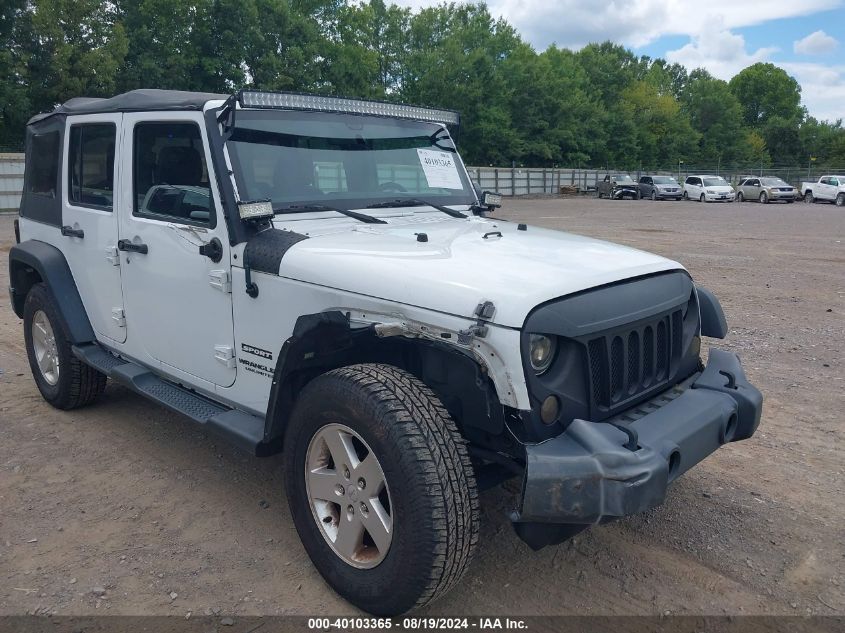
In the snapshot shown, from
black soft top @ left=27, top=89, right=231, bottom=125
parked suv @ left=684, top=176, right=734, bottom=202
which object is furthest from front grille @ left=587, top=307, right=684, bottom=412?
parked suv @ left=684, top=176, right=734, bottom=202

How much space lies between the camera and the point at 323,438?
2.96m

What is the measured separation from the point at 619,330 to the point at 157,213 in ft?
8.63

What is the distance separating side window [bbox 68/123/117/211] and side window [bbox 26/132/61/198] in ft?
0.91

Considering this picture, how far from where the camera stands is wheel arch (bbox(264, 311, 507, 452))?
2.79 meters

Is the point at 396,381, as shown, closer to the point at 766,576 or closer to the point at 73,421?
the point at 766,576

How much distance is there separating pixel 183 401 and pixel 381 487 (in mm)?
1614

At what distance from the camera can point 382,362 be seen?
10.7ft

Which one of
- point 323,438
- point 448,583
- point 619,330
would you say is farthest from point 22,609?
point 619,330

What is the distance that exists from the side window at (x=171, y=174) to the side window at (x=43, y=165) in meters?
1.26

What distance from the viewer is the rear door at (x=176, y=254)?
3604mm

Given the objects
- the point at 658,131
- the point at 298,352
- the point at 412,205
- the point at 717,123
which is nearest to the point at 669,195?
the point at 658,131

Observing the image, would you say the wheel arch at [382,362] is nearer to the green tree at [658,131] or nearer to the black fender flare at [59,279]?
the black fender flare at [59,279]

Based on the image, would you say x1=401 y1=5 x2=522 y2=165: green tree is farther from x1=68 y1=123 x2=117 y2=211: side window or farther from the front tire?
the front tire

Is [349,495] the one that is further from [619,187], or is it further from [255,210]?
[619,187]
